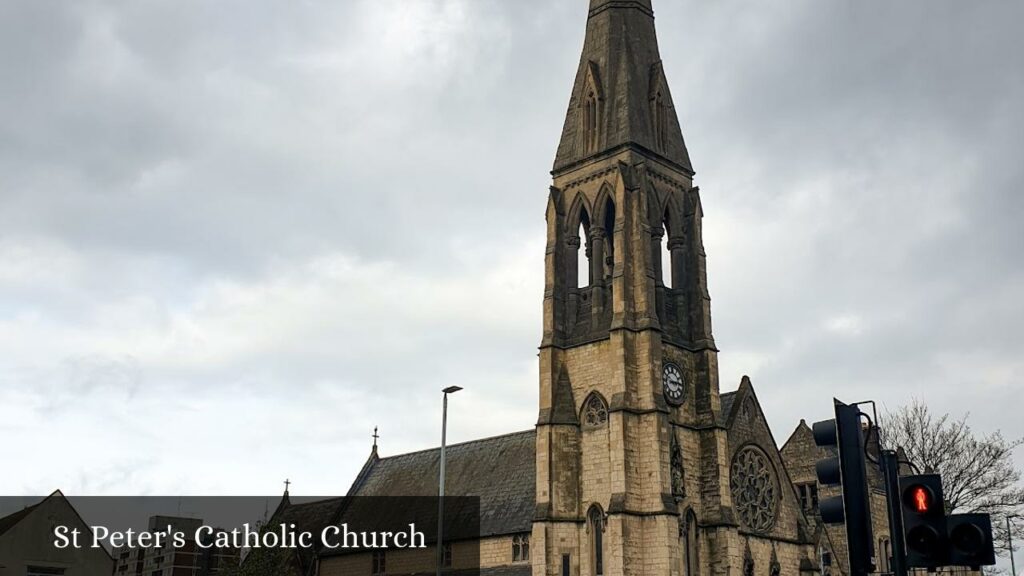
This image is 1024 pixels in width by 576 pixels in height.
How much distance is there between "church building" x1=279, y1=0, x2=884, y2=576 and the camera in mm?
41938

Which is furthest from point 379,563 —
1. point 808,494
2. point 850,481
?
point 850,481

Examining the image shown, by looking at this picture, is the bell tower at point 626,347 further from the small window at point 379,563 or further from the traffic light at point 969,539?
the traffic light at point 969,539

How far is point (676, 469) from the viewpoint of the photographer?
141ft

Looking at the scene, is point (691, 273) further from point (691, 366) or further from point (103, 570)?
point (103, 570)

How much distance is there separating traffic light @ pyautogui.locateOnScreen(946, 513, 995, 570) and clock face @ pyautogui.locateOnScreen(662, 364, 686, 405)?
32.4 metres

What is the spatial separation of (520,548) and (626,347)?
36.1 ft

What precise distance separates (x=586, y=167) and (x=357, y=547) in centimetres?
2435

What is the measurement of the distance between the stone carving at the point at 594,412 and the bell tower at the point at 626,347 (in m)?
0.05

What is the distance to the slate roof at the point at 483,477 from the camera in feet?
161

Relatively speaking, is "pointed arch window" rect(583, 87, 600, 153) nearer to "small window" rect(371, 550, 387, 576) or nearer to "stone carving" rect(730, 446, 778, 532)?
"stone carving" rect(730, 446, 778, 532)

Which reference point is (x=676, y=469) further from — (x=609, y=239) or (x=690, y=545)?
(x=609, y=239)

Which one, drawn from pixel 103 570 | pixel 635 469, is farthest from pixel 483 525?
pixel 103 570

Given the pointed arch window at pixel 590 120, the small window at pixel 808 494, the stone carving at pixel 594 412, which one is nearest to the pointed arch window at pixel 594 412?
the stone carving at pixel 594 412

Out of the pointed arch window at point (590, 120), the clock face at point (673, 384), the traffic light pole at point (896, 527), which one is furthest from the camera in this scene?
the pointed arch window at point (590, 120)
